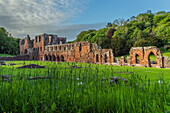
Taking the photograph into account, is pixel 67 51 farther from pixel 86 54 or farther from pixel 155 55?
pixel 155 55

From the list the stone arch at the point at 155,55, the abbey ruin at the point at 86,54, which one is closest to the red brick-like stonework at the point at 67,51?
the abbey ruin at the point at 86,54

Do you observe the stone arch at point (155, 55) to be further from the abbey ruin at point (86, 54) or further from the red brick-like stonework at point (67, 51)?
the red brick-like stonework at point (67, 51)

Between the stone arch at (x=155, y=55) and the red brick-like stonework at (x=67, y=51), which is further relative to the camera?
the red brick-like stonework at (x=67, y=51)

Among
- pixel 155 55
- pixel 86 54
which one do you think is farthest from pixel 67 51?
pixel 155 55

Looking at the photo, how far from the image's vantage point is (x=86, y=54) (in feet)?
120

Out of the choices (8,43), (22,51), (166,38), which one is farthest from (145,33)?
(8,43)

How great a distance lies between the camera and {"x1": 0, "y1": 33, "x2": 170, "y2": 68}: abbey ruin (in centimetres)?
2553

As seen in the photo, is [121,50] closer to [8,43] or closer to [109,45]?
[109,45]

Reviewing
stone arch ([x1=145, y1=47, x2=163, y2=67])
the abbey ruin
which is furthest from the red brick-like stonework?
stone arch ([x1=145, y1=47, x2=163, y2=67])

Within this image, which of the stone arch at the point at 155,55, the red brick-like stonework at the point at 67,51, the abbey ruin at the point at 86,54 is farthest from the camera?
the red brick-like stonework at the point at 67,51

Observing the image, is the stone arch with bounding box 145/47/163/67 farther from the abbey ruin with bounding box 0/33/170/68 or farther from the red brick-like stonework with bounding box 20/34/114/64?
the red brick-like stonework with bounding box 20/34/114/64

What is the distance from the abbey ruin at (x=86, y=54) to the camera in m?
25.5

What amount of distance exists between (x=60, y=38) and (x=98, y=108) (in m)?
68.6

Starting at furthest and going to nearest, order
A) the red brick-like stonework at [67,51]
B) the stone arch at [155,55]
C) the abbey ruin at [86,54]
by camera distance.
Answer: the red brick-like stonework at [67,51], the abbey ruin at [86,54], the stone arch at [155,55]
